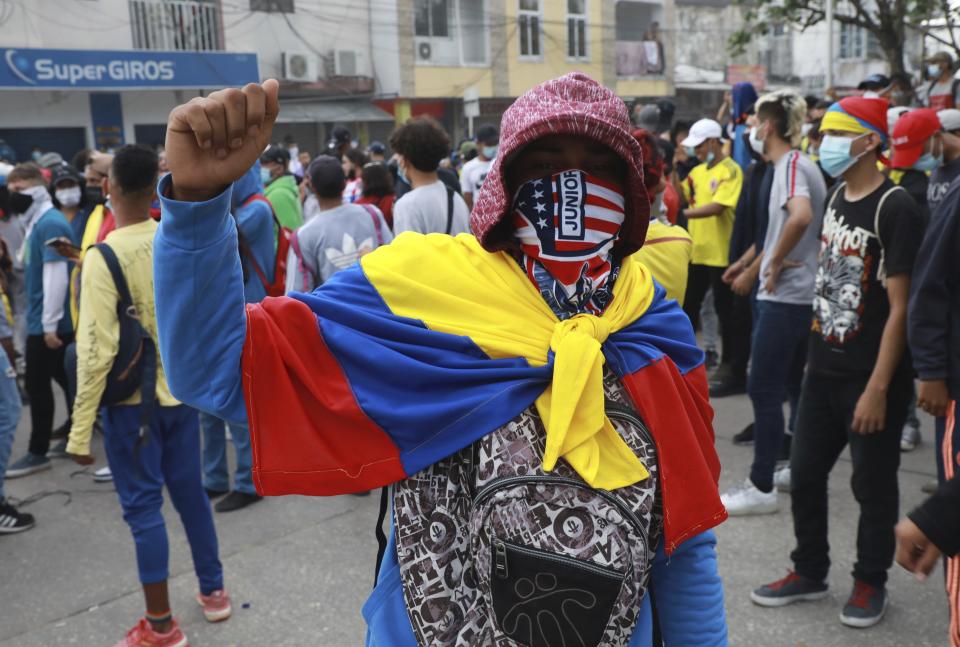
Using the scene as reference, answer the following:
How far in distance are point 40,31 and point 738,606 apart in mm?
19957

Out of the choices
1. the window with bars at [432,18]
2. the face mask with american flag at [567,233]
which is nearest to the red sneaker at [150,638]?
the face mask with american flag at [567,233]

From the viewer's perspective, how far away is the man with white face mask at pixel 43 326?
5.50 metres

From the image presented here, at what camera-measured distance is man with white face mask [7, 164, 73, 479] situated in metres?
5.50

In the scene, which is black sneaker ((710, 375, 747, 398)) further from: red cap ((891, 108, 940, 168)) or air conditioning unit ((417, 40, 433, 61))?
air conditioning unit ((417, 40, 433, 61))

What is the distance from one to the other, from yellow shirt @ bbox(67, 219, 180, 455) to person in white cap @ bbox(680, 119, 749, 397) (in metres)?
4.44

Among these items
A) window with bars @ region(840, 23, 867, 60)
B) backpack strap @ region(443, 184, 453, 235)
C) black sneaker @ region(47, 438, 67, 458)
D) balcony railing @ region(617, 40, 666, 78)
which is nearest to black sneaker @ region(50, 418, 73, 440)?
black sneaker @ region(47, 438, 67, 458)

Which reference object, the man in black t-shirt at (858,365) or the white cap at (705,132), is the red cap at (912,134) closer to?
the man in black t-shirt at (858,365)

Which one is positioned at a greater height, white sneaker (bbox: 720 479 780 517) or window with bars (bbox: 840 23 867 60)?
window with bars (bbox: 840 23 867 60)

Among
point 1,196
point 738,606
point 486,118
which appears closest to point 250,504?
point 738,606

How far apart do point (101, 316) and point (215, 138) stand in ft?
8.27

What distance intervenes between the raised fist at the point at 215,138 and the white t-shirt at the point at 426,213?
355cm

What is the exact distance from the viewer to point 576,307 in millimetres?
1689

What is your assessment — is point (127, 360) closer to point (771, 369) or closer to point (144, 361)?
point (144, 361)

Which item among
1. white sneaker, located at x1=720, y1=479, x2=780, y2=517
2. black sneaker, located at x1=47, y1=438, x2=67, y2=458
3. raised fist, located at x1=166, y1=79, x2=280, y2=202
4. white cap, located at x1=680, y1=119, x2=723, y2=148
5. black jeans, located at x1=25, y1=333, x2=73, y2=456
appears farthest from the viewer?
white cap, located at x1=680, y1=119, x2=723, y2=148
